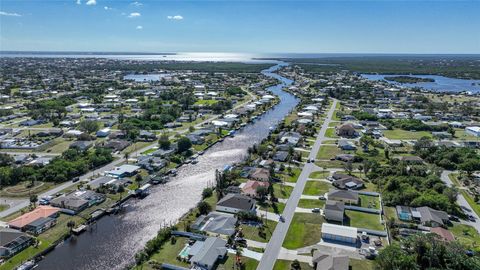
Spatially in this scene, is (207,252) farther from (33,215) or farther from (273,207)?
(33,215)

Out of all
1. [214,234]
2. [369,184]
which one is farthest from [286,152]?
[214,234]

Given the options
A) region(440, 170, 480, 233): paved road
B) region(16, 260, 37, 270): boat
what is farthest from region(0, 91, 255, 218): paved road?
region(440, 170, 480, 233): paved road

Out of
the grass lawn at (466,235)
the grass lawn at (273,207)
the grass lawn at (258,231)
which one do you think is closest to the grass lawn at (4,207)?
the grass lawn at (258,231)

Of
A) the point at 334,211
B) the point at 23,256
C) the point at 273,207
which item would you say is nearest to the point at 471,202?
the point at 334,211

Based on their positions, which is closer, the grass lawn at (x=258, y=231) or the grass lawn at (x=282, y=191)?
the grass lawn at (x=258, y=231)

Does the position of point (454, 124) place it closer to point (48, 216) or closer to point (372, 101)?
point (372, 101)

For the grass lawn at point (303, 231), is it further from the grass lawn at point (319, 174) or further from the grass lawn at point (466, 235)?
the grass lawn at point (466, 235)
